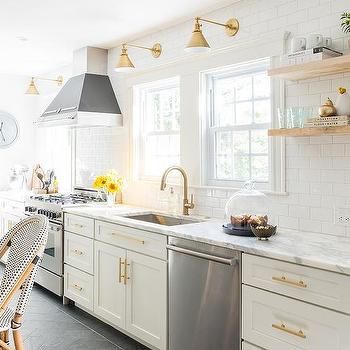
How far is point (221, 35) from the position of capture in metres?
3.44

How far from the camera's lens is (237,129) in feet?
11.5

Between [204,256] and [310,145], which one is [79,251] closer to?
[204,256]

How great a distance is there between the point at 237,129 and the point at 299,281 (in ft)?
5.58

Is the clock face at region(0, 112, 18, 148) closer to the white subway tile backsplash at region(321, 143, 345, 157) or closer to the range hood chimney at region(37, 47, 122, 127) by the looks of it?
the range hood chimney at region(37, 47, 122, 127)

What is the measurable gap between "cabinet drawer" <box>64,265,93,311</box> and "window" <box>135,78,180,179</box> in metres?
1.17

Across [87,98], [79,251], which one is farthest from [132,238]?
[87,98]

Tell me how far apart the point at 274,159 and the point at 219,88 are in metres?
0.95

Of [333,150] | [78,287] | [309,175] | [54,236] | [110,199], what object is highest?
[333,150]

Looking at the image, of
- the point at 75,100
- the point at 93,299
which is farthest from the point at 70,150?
the point at 93,299

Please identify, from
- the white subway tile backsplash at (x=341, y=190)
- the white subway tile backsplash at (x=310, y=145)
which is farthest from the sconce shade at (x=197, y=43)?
the white subway tile backsplash at (x=341, y=190)

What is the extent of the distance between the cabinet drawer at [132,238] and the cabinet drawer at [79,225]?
0.11 metres

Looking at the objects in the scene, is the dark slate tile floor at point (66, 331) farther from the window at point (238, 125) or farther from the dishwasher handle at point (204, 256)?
the window at point (238, 125)

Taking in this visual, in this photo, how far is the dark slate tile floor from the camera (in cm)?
323

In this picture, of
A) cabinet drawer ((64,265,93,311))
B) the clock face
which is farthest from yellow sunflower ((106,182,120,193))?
the clock face
